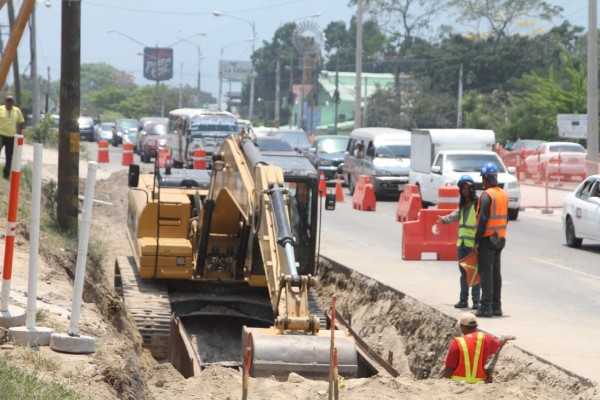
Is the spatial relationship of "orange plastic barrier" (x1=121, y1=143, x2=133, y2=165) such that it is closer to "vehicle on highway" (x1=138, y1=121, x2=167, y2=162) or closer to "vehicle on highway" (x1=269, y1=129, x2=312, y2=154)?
"vehicle on highway" (x1=138, y1=121, x2=167, y2=162)

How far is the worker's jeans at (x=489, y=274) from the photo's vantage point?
47.2ft

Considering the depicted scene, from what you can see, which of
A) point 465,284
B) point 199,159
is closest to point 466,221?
point 465,284

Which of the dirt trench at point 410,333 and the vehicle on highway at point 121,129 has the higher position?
the vehicle on highway at point 121,129

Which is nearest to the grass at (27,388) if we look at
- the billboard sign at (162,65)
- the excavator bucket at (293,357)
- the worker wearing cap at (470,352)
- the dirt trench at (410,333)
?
the excavator bucket at (293,357)

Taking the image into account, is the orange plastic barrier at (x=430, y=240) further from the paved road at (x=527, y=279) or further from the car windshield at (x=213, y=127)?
the car windshield at (x=213, y=127)

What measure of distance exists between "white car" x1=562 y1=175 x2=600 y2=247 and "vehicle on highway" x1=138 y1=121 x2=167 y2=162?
31638 mm

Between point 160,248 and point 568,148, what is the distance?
114ft

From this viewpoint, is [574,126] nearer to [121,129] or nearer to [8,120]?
[8,120]

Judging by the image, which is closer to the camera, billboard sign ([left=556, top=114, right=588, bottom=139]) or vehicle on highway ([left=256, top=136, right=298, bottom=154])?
billboard sign ([left=556, top=114, right=588, bottom=139])

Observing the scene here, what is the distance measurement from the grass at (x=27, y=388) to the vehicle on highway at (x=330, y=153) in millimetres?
34218

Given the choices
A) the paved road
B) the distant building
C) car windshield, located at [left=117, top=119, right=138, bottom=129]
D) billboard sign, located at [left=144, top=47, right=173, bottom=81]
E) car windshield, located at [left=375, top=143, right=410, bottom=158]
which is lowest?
the paved road

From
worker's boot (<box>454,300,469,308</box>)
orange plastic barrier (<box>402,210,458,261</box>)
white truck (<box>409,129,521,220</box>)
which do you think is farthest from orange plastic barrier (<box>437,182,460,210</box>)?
worker's boot (<box>454,300,469,308</box>)

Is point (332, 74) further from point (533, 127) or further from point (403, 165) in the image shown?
point (403, 165)

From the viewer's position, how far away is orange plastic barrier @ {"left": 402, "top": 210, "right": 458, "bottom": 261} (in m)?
21.2
